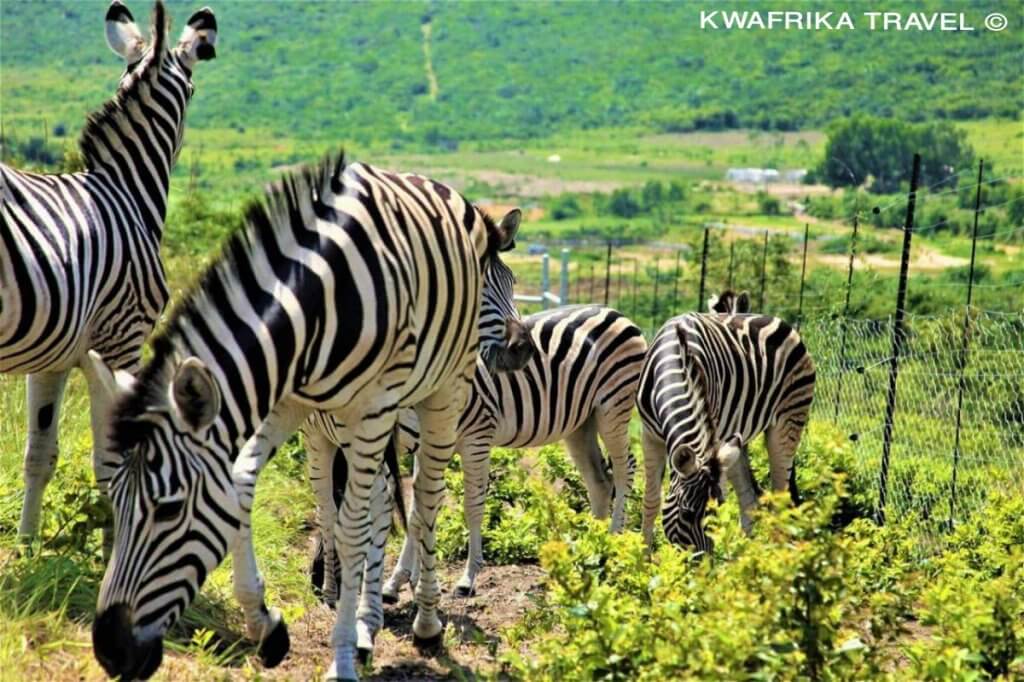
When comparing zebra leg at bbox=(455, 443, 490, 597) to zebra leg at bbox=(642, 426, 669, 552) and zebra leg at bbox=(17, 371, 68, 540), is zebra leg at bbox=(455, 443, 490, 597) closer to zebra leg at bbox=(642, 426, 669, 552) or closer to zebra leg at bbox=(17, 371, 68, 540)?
zebra leg at bbox=(642, 426, 669, 552)

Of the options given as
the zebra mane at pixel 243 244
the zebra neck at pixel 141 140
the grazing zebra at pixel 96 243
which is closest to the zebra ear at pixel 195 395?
the zebra mane at pixel 243 244

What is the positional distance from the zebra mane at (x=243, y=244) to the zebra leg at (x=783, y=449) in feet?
16.8

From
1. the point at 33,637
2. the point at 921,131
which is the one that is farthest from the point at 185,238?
the point at 921,131

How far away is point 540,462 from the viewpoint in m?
11.5

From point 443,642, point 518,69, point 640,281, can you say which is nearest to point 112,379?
point 443,642

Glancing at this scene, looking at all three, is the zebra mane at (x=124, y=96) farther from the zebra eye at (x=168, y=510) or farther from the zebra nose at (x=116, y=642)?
the zebra nose at (x=116, y=642)

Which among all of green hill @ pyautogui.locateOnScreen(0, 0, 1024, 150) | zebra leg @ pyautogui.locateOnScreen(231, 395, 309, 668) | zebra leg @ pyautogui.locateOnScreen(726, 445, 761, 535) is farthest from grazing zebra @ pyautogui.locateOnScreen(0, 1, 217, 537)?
green hill @ pyautogui.locateOnScreen(0, 0, 1024, 150)

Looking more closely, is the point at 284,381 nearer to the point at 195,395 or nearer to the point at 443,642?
the point at 195,395

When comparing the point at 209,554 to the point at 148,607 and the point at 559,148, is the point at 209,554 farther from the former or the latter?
Result: the point at 559,148

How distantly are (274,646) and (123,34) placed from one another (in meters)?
4.05

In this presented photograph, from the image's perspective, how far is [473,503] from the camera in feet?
27.7

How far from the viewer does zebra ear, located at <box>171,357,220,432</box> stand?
4.70 metres

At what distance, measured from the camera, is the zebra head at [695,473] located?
26.5ft

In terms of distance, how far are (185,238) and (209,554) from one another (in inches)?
428
